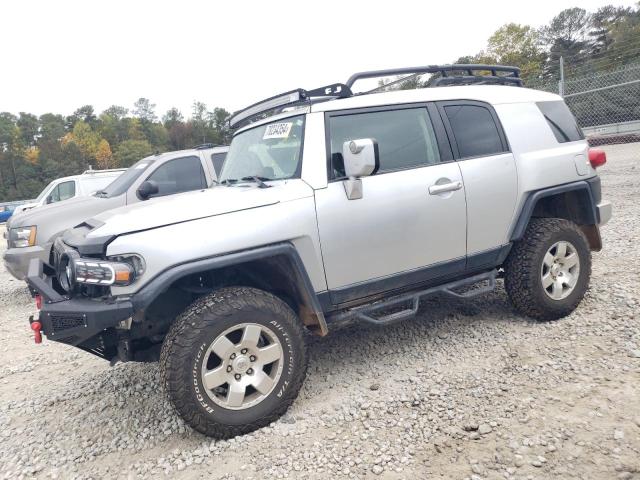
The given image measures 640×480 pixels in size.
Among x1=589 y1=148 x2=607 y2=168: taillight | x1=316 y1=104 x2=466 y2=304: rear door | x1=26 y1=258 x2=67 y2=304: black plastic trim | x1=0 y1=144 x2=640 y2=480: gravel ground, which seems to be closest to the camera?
x1=0 y1=144 x2=640 y2=480: gravel ground

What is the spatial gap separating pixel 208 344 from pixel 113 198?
174 inches

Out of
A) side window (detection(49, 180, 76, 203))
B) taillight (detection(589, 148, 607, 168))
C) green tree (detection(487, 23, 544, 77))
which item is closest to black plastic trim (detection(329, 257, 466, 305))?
taillight (detection(589, 148, 607, 168))

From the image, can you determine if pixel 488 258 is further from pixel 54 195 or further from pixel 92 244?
pixel 54 195

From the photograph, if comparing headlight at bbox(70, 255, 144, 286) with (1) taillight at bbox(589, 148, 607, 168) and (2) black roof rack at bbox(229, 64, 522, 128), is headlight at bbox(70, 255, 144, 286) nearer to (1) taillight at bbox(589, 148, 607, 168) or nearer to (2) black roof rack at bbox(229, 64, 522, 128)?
(2) black roof rack at bbox(229, 64, 522, 128)

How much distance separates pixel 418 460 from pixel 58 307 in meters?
2.16

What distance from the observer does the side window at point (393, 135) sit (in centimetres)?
320

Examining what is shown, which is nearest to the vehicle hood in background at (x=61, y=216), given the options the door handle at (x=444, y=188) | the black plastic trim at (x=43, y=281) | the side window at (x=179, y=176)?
the side window at (x=179, y=176)

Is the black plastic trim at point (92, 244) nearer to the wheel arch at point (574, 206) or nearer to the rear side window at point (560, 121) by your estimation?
the wheel arch at point (574, 206)

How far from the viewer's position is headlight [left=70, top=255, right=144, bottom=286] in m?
2.44

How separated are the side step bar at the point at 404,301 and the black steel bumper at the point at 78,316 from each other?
4.64 feet

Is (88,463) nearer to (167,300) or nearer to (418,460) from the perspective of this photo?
(167,300)

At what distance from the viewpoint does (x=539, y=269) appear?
3.76 m

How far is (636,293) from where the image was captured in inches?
162

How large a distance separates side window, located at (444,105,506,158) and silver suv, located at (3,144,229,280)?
318 centimetres
